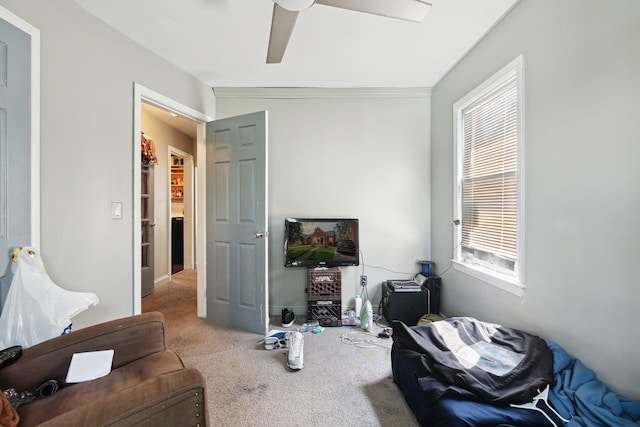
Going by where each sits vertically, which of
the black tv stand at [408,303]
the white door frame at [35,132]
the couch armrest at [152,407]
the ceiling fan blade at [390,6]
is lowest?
the black tv stand at [408,303]

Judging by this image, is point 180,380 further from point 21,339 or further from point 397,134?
point 397,134

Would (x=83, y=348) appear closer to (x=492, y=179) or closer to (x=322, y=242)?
(x=322, y=242)

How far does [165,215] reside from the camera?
13.2 ft

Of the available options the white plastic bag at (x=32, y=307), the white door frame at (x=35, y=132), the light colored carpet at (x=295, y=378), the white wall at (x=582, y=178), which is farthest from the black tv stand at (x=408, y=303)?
the white door frame at (x=35, y=132)

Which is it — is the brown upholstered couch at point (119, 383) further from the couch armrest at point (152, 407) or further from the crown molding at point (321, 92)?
the crown molding at point (321, 92)

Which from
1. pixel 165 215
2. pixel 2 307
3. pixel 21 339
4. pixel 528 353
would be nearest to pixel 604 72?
pixel 528 353

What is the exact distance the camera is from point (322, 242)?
2.65 metres

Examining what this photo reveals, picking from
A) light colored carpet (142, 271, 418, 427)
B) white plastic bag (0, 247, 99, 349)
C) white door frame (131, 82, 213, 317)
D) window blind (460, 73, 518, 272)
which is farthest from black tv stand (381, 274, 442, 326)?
white plastic bag (0, 247, 99, 349)

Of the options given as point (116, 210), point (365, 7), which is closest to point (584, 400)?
point (365, 7)

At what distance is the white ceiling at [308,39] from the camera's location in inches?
66.0

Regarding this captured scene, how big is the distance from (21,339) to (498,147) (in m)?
3.14

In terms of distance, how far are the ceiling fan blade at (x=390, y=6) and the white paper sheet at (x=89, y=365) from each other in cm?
207

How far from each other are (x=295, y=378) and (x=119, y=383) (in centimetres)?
106

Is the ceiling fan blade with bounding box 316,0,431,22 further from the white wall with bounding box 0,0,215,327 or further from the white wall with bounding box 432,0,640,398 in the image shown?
the white wall with bounding box 0,0,215,327
